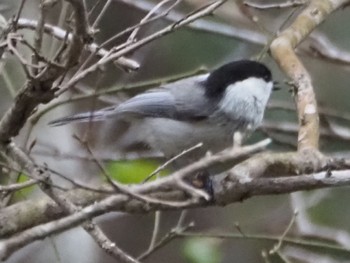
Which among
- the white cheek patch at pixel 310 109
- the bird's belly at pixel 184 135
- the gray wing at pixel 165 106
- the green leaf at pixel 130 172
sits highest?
the white cheek patch at pixel 310 109

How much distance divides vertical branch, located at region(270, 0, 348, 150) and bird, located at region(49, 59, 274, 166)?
0.36ft

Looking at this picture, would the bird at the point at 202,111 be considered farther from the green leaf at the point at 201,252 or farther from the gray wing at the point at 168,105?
the green leaf at the point at 201,252

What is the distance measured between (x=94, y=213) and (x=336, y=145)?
2.34m

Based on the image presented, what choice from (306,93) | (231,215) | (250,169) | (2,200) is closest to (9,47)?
(2,200)

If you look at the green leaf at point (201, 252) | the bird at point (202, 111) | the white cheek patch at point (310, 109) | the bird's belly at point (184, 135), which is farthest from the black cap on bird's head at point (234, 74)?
the green leaf at point (201, 252)

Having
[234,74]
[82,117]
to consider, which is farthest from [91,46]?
[234,74]

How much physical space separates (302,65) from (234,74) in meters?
0.26

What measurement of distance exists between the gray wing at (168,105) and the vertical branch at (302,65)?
1.08 ft

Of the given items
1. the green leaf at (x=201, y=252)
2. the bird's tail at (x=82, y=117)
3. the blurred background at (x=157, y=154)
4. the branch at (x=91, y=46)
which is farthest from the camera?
the blurred background at (x=157, y=154)

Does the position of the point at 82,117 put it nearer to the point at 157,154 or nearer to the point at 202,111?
the point at 202,111

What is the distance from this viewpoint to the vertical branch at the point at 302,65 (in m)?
2.84

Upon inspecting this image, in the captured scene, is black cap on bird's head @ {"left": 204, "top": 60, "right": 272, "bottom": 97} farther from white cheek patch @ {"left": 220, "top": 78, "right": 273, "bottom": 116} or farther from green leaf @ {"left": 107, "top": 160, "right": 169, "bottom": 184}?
green leaf @ {"left": 107, "top": 160, "right": 169, "bottom": 184}

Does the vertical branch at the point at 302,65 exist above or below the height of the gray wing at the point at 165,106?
above

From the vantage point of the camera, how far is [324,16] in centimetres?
346
